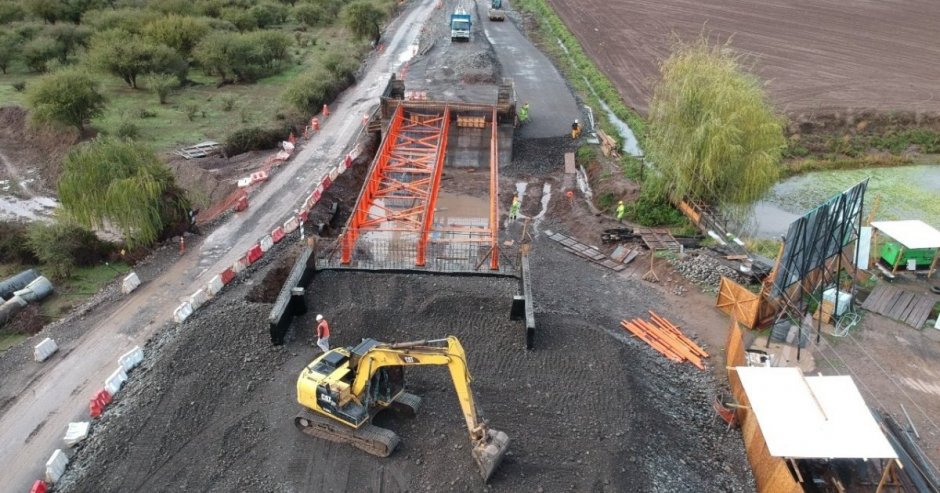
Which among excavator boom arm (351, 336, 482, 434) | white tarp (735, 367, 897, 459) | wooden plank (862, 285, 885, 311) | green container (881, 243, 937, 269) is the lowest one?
wooden plank (862, 285, 885, 311)

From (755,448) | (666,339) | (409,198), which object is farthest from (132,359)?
(755,448)

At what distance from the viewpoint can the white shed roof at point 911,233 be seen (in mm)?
20125

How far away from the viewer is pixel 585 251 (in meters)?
23.1

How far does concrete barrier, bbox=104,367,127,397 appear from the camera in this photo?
14.8 m

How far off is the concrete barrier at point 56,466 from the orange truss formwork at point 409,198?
8.99m

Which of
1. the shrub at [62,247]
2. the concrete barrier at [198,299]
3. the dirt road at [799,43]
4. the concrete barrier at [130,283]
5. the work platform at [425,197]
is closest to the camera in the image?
the concrete barrier at [198,299]

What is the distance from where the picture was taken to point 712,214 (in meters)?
23.6

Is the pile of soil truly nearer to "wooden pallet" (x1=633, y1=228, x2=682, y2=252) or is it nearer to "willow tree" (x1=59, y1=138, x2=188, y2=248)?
"wooden pallet" (x1=633, y1=228, x2=682, y2=252)

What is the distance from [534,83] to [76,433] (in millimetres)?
33924

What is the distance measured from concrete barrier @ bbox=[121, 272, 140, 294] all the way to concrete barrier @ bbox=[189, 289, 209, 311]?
243cm

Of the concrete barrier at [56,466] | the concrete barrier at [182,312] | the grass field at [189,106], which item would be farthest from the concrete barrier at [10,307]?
the grass field at [189,106]

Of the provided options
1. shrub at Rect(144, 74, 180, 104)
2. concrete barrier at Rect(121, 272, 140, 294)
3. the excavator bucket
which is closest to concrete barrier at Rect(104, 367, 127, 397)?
concrete barrier at Rect(121, 272, 140, 294)

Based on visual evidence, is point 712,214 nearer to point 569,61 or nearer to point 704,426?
point 704,426

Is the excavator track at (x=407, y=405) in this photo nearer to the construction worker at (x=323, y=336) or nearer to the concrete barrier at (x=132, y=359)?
the construction worker at (x=323, y=336)
